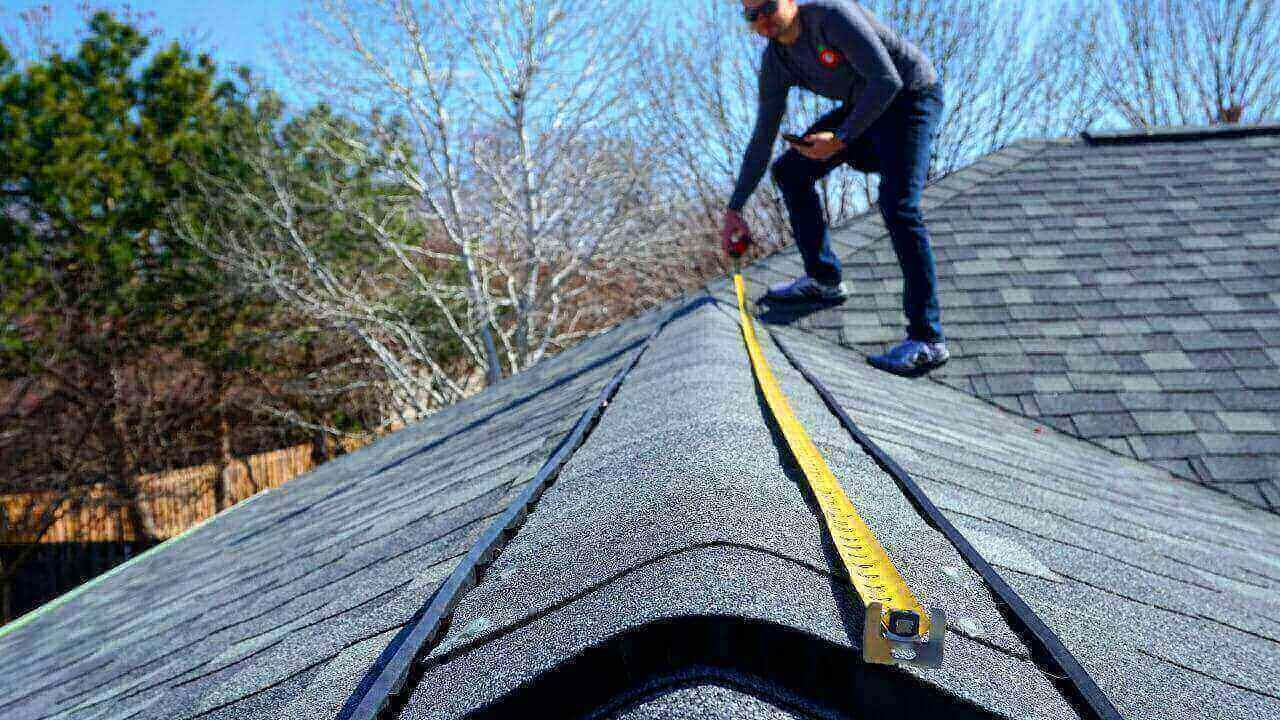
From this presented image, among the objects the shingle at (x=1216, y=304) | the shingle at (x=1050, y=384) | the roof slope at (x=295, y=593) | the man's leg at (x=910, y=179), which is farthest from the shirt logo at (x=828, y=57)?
the shingle at (x=1216, y=304)

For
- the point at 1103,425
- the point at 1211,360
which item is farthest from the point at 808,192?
the point at 1211,360

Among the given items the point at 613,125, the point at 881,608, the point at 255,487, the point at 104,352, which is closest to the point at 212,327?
the point at 104,352

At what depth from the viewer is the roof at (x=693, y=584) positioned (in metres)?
0.81

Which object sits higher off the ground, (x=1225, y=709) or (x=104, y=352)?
(x=104, y=352)

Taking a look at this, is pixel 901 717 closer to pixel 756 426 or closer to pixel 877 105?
pixel 756 426

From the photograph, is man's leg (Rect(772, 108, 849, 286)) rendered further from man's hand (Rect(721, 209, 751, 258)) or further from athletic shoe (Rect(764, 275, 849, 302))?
man's hand (Rect(721, 209, 751, 258))

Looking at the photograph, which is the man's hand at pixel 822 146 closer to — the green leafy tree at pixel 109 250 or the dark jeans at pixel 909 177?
the dark jeans at pixel 909 177

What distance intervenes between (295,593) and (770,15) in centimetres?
293

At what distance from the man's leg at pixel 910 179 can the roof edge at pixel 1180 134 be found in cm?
439

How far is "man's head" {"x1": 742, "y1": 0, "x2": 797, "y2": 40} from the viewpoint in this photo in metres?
3.34

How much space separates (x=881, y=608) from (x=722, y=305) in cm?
378

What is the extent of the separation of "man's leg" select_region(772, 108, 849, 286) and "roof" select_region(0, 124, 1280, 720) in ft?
4.39

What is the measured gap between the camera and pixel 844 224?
6.02 metres

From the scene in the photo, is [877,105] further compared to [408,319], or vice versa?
[408,319]
